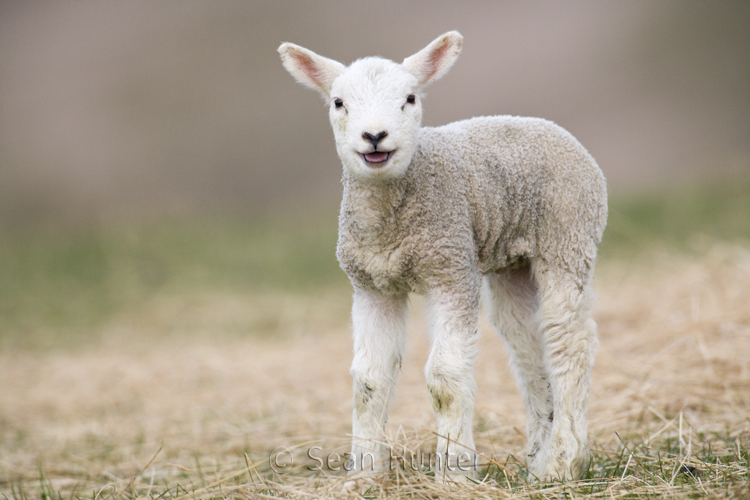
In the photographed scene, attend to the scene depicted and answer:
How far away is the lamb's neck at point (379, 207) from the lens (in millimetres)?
3432

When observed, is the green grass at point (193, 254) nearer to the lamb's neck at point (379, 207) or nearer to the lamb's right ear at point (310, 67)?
the lamb's neck at point (379, 207)

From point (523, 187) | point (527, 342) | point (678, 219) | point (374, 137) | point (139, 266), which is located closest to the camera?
point (374, 137)

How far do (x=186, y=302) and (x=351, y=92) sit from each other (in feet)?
24.5

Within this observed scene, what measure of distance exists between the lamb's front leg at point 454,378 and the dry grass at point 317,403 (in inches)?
6.1

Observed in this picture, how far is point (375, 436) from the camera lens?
3566mm

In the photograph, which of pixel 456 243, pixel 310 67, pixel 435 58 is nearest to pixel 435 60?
pixel 435 58

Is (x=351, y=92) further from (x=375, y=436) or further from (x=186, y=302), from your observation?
(x=186, y=302)

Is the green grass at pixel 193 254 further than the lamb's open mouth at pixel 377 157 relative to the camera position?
Yes

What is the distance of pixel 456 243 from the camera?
3391 mm

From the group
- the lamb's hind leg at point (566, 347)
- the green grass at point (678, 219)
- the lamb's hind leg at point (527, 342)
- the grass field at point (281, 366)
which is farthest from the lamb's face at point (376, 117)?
the green grass at point (678, 219)

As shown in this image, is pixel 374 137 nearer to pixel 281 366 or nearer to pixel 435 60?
pixel 435 60

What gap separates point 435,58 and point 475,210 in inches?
29.8

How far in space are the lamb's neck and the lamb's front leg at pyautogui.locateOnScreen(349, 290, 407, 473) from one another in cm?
37

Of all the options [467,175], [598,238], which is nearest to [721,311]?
[598,238]
